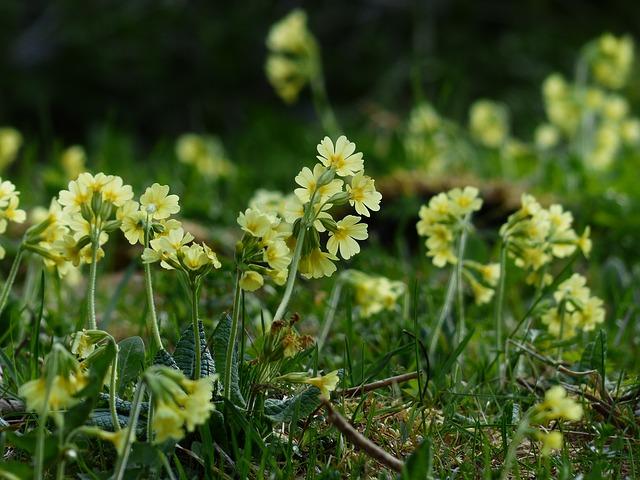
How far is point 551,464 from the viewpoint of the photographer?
5.45 feet

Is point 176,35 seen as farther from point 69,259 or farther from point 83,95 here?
point 69,259

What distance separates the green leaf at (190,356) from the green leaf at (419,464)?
16.7 inches

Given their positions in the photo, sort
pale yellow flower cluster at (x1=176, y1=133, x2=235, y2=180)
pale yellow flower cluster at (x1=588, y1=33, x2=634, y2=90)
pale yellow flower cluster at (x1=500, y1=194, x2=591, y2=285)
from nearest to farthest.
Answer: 1. pale yellow flower cluster at (x1=500, y1=194, x2=591, y2=285)
2. pale yellow flower cluster at (x1=588, y1=33, x2=634, y2=90)
3. pale yellow flower cluster at (x1=176, y1=133, x2=235, y2=180)

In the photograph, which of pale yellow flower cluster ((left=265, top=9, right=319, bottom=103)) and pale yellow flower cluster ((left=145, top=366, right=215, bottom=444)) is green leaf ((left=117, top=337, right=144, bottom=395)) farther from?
pale yellow flower cluster ((left=265, top=9, right=319, bottom=103))

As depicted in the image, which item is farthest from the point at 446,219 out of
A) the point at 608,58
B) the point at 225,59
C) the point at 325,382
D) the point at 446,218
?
the point at 225,59

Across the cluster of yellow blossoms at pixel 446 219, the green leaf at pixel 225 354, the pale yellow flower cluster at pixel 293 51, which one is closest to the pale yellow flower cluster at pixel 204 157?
the pale yellow flower cluster at pixel 293 51

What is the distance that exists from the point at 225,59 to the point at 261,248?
19.4ft

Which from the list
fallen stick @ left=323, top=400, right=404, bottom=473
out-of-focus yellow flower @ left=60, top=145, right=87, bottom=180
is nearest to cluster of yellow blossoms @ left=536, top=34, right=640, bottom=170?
out-of-focus yellow flower @ left=60, top=145, right=87, bottom=180

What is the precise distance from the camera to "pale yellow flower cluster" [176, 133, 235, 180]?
4.71 meters

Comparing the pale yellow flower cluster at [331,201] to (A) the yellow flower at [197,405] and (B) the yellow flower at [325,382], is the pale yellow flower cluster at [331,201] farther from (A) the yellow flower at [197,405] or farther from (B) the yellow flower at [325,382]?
(A) the yellow flower at [197,405]

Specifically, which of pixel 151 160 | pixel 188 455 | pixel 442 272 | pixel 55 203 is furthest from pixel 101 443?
pixel 151 160

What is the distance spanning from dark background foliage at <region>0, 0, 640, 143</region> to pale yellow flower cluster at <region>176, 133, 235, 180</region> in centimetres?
157

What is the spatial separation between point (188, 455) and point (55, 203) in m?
0.50

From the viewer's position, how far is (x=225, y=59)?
7262 millimetres
